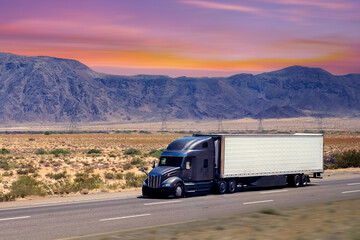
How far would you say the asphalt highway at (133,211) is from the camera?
14.8 metres

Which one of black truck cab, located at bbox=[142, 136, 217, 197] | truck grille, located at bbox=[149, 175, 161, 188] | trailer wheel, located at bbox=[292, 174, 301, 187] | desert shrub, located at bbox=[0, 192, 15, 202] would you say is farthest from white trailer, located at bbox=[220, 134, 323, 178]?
desert shrub, located at bbox=[0, 192, 15, 202]

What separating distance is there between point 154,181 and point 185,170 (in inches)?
55.6

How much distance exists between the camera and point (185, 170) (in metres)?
22.6

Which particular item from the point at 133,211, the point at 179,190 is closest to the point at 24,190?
the point at 179,190

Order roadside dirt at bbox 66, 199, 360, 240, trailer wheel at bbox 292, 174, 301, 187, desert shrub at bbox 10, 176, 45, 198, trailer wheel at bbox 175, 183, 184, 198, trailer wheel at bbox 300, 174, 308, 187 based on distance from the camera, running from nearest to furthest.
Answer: roadside dirt at bbox 66, 199, 360, 240, trailer wheel at bbox 175, 183, 184, 198, desert shrub at bbox 10, 176, 45, 198, trailer wheel at bbox 292, 174, 301, 187, trailer wheel at bbox 300, 174, 308, 187

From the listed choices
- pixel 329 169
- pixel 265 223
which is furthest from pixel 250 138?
pixel 329 169

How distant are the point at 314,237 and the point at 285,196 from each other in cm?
1258

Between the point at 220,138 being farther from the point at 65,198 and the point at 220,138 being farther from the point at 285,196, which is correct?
the point at 65,198

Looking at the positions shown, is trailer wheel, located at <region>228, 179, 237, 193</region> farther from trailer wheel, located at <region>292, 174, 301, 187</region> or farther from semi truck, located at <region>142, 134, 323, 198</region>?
trailer wheel, located at <region>292, 174, 301, 187</region>

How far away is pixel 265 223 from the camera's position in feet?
39.1

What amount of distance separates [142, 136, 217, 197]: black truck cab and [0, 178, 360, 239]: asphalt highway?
48 cm

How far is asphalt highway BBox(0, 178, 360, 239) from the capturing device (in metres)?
14.8

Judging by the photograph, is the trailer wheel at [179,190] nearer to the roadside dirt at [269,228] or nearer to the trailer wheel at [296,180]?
the trailer wheel at [296,180]

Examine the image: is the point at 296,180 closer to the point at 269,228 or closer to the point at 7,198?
the point at 7,198
